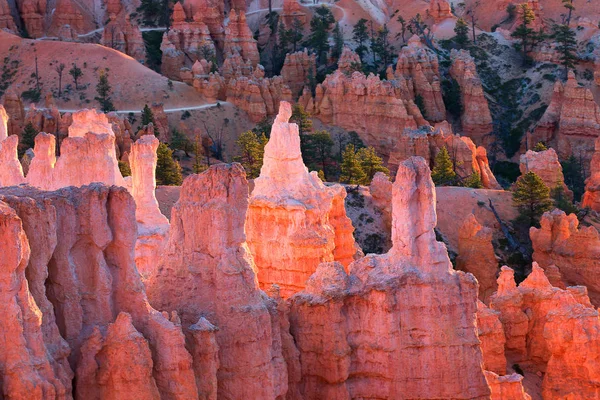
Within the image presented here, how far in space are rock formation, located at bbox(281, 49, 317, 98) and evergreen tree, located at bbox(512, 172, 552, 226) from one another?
3762 cm

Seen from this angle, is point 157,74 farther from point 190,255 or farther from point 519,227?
point 190,255

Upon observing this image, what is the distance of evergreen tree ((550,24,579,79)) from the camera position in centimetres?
11219

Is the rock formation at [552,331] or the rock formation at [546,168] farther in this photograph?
the rock formation at [546,168]

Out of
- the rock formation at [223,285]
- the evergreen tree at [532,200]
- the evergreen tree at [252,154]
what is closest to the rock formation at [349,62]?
the evergreen tree at [252,154]

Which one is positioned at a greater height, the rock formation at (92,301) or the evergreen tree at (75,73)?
the rock formation at (92,301)

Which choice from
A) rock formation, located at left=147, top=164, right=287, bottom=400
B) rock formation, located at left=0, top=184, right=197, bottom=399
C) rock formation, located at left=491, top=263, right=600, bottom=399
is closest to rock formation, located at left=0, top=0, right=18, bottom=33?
rock formation, located at left=491, top=263, right=600, bottom=399

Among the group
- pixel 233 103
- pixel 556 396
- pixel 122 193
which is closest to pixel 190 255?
pixel 122 193

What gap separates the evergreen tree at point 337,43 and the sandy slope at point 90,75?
17.5 m

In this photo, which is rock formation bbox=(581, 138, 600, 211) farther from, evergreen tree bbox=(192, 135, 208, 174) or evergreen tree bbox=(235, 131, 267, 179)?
evergreen tree bbox=(192, 135, 208, 174)

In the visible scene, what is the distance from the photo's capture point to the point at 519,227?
7012cm

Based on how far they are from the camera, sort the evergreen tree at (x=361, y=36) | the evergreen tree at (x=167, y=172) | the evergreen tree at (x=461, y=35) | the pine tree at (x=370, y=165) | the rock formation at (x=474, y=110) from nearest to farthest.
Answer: the evergreen tree at (x=167, y=172)
the pine tree at (x=370, y=165)
the rock formation at (x=474, y=110)
the evergreen tree at (x=361, y=36)
the evergreen tree at (x=461, y=35)

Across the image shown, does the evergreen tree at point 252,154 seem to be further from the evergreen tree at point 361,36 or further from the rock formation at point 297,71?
the evergreen tree at point 361,36

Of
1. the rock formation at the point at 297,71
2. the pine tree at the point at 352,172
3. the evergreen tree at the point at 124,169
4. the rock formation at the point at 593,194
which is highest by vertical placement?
the evergreen tree at the point at 124,169

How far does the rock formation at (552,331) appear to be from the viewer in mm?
37938
